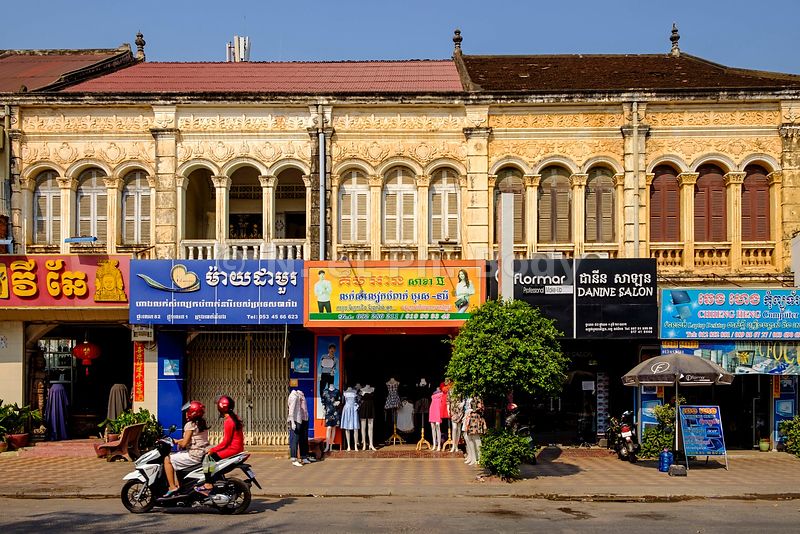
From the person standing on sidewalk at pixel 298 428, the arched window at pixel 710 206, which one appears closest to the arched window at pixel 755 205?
the arched window at pixel 710 206

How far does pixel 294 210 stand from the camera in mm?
22969

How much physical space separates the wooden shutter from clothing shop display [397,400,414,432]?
3.82 meters

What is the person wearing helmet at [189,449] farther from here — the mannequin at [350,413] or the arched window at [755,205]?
the arched window at [755,205]

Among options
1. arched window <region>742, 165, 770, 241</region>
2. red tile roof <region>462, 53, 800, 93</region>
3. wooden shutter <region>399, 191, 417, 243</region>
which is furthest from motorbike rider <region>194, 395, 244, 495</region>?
arched window <region>742, 165, 770, 241</region>

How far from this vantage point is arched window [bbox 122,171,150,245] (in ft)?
69.8

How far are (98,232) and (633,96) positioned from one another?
1281cm

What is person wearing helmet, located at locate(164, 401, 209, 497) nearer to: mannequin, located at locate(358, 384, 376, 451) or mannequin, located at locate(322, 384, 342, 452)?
mannequin, located at locate(322, 384, 342, 452)

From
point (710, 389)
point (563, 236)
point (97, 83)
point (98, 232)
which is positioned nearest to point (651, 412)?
point (710, 389)

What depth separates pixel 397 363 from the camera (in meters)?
22.4

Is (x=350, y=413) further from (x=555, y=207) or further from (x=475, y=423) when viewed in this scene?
(x=555, y=207)

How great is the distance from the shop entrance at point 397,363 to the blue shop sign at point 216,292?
10.6ft

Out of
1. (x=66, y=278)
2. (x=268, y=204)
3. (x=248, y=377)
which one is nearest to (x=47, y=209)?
(x=66, y=278)

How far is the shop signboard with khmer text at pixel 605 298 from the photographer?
63.0ft

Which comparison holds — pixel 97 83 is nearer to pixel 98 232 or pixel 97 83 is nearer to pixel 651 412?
pixel 98 232
